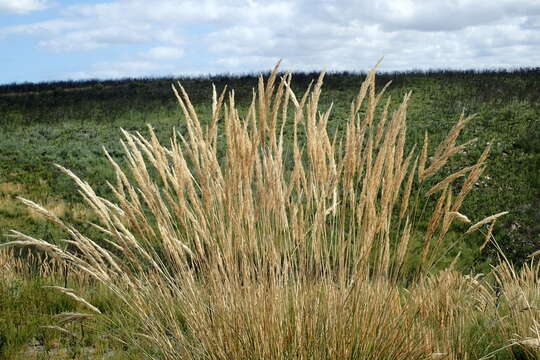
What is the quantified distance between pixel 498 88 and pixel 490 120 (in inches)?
173

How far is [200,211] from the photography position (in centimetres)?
253

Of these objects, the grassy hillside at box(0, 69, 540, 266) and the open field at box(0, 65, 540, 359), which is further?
the grassy hillside at box(0, 69, 540, 266)

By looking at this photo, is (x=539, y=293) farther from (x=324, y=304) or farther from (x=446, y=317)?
(x=324, y=304)

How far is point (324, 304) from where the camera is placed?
8.29ft

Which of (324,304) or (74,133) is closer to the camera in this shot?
(324,304)

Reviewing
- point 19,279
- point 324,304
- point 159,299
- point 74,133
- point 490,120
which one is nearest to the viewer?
point 324,304

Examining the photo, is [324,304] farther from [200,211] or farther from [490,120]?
[490,120]

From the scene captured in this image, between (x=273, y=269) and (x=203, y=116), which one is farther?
(x=203, y=116)

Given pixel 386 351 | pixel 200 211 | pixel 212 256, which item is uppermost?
pixel 200 211

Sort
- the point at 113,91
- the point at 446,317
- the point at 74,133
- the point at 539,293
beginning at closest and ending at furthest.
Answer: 1. the point at 446,317
2. the point at 539,293
3. the point at 74,133
4. the point at 113,91

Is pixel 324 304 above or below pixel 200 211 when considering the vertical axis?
below

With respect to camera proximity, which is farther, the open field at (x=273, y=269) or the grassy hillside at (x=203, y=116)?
the grassy hillside at (x=203, y=116)

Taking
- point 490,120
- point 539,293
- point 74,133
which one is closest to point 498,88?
point 490,120

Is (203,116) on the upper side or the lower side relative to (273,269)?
lower
